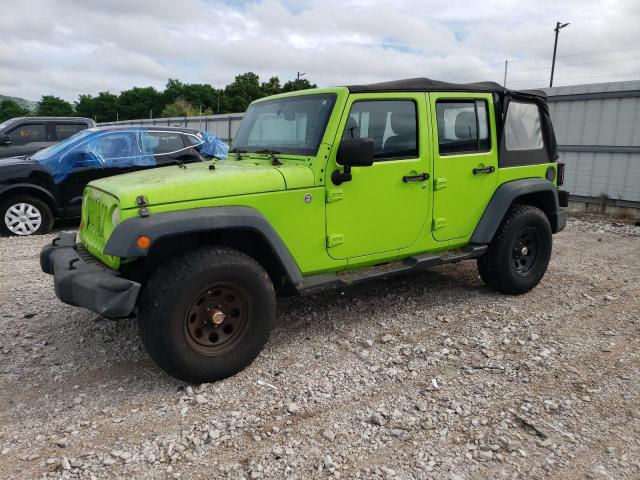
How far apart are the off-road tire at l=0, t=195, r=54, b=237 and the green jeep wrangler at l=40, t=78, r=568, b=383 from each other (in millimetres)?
3951

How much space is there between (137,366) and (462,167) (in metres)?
3.07

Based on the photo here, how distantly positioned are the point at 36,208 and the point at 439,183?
607 cm

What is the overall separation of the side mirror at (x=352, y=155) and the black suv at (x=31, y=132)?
8494 mm

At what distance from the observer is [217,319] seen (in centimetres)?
321

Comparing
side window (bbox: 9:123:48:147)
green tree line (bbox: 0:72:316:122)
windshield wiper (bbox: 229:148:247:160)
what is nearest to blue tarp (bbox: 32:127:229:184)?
side window (bbox: 9:123:48:147)

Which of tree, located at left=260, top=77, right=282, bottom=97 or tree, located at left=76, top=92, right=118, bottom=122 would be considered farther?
tree, located at left=76, top=92, right=118, bottom=122

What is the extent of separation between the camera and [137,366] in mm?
3564

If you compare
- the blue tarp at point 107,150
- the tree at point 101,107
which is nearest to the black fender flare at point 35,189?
the blue tarp at point 107,150

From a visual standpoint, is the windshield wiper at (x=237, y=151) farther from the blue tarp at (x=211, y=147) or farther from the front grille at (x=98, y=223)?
the blue tarp at (x=211, y=147)

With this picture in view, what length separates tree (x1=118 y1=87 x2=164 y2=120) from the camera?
63.9 meters

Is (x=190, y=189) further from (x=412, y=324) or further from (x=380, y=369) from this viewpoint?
(x=412, y=324)

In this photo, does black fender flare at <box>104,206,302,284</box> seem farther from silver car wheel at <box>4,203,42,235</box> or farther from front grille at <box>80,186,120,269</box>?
silver car wheel at <box>4,203,42,235</box>

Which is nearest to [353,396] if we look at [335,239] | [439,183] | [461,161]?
[335,239]

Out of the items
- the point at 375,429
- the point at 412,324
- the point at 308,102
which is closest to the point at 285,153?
the point at 308,102
